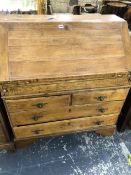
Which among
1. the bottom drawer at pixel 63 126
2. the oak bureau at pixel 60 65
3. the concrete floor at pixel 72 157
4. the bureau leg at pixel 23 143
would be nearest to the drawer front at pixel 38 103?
the oak bureau at pixel 60 65

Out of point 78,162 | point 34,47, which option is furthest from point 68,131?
point 34,47

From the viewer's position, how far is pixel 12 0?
9.05 feet

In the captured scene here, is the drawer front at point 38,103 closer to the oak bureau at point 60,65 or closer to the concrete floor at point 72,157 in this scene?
the oak bureau at point 60,65

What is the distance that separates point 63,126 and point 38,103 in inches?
18.7

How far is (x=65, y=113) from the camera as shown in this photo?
1781 mm

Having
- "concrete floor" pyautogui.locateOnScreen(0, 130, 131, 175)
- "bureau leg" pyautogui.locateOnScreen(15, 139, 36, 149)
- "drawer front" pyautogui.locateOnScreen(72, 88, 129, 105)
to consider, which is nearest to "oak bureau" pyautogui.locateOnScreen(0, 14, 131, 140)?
"drawer front" pyautogui.locateOnScreen(72, 88, 129, 105)

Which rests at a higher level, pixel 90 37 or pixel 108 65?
pixel 90 37

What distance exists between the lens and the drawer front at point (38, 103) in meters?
1.54

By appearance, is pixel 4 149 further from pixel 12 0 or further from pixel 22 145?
pixel 12 0

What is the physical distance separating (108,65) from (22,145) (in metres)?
1.29

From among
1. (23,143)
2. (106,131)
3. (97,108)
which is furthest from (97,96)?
(23,143)

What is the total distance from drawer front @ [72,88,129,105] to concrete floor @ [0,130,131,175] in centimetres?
66

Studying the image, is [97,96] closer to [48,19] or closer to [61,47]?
[61,47]

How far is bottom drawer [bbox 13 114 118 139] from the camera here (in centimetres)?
183
